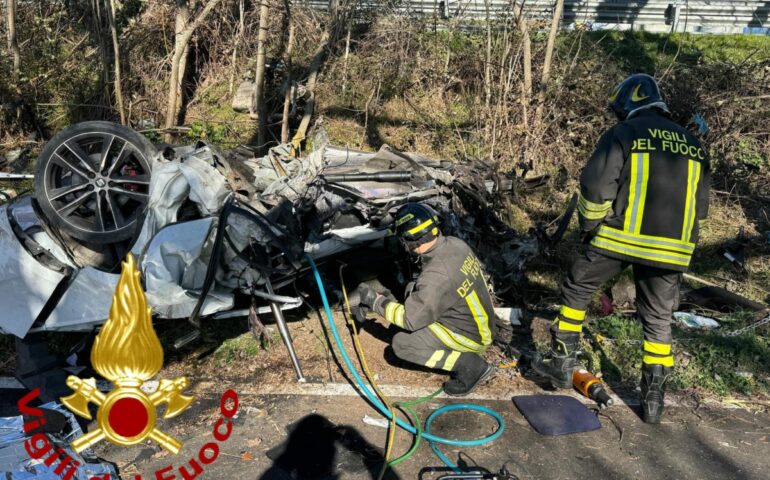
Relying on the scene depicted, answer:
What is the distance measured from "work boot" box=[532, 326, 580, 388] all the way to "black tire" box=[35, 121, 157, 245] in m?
3.19

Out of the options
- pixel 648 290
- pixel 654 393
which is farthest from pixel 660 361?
pixel 648 290

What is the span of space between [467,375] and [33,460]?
277cm

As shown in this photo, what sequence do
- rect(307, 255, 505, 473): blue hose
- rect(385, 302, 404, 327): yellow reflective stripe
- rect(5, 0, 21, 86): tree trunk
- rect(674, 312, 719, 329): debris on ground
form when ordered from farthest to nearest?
rect(5, 0, 21, 86): tree trunk
rect(674, 312, 719, 329): debris on ground
rect(385, 302, 404, 327): yellow reflective stripe
rect(307, 255, 505, 473): blue hose

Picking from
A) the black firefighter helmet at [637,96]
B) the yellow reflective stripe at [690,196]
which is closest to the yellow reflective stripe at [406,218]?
the black firefighter helmet at [637,96]

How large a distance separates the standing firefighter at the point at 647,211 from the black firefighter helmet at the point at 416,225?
3.32ft

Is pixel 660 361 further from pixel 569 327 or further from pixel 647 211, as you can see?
pixel 647 211

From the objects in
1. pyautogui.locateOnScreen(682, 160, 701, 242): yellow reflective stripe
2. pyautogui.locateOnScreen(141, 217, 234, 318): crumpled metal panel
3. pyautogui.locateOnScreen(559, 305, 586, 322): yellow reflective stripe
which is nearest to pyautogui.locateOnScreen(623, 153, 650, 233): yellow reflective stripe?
pyautogui.locateOnScreen(682, 160, 701, 242): yellow reflective stripe

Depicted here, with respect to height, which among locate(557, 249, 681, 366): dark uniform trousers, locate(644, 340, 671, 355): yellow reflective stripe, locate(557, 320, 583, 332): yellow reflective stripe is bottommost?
locate(644, 340, 671, 355): yellow reflective stripe

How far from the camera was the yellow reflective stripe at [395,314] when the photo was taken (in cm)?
425

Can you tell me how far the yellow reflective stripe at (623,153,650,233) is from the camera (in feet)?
12.9

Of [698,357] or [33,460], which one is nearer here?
[33,460]

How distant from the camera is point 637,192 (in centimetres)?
396

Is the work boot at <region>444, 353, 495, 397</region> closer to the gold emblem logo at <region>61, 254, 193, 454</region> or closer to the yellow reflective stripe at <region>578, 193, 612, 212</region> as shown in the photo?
the yellow reflective stripe at <region>578, 193, 612, 212</region>

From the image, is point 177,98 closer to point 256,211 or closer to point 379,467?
point 256,211
